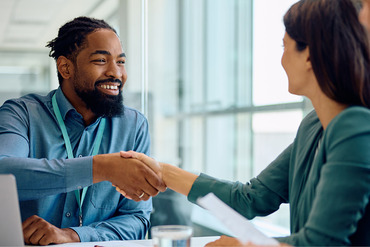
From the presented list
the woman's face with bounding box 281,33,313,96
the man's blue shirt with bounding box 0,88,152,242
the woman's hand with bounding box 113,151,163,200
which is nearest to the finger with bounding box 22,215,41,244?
the man's blue shirt with bounding box 0,88,152,242

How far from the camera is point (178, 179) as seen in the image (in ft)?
5.49

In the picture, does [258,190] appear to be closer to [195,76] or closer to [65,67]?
[65,67]

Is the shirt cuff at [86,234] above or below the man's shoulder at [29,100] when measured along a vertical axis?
below

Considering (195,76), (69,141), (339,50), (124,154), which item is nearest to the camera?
(339,50)

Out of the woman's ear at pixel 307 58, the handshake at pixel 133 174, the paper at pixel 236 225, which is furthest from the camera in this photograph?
the handshake at pixel 133 174

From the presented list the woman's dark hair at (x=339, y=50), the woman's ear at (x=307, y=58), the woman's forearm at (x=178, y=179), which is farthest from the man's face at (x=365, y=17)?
the woman's forearm at (x=178, y=179)

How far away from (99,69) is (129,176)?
548 mm

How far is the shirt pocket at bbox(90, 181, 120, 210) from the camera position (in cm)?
188

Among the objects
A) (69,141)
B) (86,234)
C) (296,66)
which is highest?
(296,66)

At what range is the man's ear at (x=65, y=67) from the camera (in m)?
2.14

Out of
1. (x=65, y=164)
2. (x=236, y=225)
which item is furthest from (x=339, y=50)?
(x=65, y=164)

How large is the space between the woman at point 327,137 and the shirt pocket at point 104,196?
2.18 ft

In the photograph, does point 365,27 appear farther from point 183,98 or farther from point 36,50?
point 183,98

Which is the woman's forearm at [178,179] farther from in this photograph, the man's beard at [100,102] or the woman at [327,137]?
the man's beard at [100,102]
